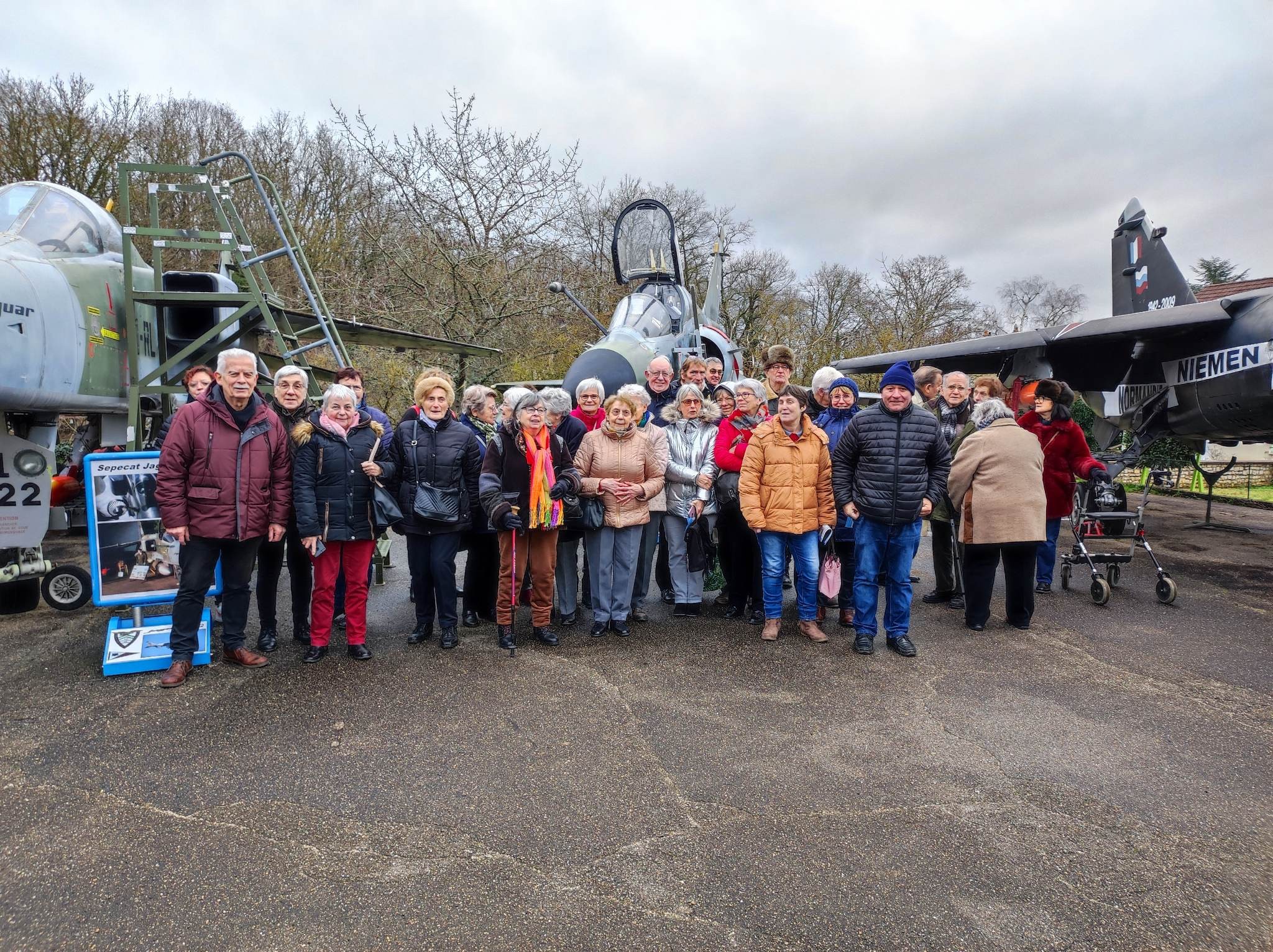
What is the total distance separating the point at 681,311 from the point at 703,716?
7.56 meters

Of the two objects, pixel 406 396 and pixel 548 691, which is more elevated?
pixel 406 396

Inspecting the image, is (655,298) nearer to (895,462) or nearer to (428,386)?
(428,386)

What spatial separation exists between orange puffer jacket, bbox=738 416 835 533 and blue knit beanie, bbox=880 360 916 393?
60 centimetres

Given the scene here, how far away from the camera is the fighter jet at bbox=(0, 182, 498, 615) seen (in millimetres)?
4539

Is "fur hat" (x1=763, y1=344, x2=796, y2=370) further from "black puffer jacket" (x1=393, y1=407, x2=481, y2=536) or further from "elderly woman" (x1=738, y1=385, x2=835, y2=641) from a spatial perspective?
"black puffer jacket" (x1=393, y1=407, x2=481, y2=536)

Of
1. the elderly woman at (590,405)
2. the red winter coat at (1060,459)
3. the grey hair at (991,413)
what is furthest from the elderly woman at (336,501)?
the red winter coat at (1060,459)

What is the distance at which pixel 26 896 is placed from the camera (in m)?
2.26

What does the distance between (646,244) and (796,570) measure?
6925 mm

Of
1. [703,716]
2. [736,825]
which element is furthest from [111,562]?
[736,825]

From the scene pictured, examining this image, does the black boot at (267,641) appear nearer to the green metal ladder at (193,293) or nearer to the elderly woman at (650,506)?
the green metal ladder at (193,293)

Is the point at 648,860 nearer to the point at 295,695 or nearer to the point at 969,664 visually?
the point at 295,695

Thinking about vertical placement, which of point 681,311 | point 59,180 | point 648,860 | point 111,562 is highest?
point 59,180

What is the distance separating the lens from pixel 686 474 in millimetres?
5195

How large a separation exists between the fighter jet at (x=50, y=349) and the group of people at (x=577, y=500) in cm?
85
